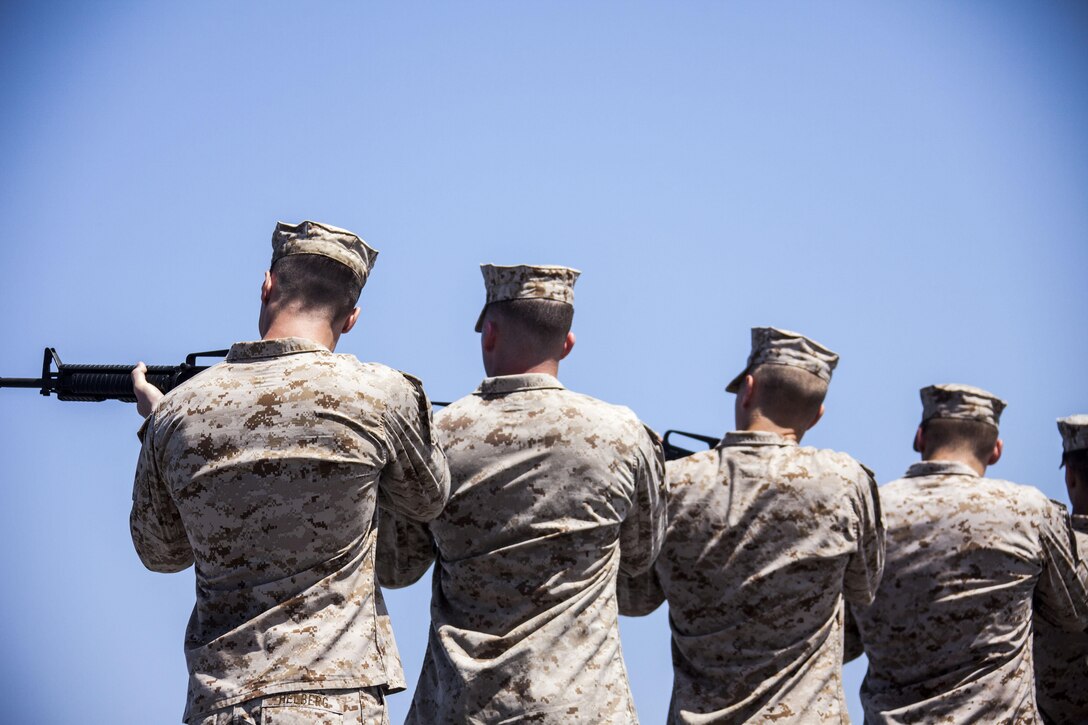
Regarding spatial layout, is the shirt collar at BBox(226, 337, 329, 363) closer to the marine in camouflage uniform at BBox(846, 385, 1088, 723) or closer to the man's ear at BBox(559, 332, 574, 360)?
the man's ear at BBox(559, 332, 574, 360)

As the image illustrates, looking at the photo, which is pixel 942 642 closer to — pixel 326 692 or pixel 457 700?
pixel 457 700

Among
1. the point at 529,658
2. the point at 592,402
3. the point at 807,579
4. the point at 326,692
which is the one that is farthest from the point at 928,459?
the point at 326,692

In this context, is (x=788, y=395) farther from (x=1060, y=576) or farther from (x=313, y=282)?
(x=313, y=282)

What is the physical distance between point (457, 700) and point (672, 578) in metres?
1.85

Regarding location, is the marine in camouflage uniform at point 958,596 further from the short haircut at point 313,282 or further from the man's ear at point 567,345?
the short haircut at point 313,282

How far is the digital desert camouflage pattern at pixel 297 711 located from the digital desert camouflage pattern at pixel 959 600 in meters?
4.50

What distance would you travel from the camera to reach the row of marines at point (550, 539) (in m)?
5.58

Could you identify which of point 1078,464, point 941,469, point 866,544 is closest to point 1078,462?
point 1078,464

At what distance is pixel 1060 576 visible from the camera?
915 cm

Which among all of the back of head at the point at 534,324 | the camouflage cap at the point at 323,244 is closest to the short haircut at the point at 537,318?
the back of head at the point at 534,324

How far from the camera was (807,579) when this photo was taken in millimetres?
7844

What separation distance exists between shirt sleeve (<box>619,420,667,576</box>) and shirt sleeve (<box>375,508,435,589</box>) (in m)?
0.97

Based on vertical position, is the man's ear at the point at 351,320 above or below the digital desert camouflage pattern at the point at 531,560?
above

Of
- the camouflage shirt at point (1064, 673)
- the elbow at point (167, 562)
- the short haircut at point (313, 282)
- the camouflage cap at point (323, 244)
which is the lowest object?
the camouflage shirt at point (1064, 673)
